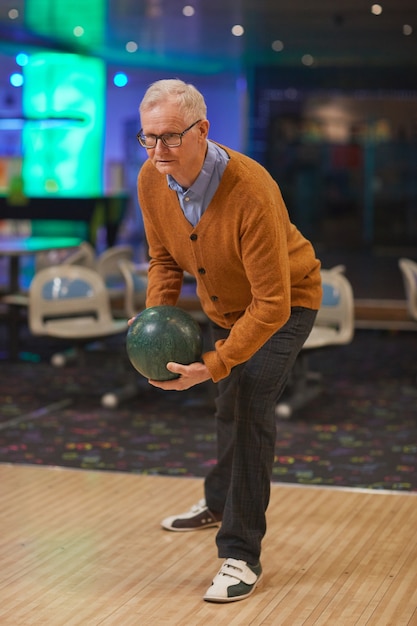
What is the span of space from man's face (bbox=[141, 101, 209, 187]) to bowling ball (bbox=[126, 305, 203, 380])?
17.0 inches

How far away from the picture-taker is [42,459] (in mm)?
5531

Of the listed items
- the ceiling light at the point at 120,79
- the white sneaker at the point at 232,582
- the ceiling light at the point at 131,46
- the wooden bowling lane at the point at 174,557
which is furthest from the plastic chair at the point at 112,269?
the white sneaker at the point at 232,582

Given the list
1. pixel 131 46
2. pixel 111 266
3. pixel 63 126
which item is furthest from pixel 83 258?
pixel 131 46

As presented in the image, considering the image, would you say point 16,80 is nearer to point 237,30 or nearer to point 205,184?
point 237,30

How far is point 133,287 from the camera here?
7.68 metres

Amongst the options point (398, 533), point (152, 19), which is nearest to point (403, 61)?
point (152, 19)

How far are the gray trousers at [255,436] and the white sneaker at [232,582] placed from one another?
0.09 ft

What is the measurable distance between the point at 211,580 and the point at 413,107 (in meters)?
9.31

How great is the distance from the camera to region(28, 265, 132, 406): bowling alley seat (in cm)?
705

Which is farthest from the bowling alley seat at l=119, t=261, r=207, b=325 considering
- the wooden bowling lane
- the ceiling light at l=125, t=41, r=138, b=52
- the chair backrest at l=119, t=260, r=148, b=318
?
the ceiling light at l=125, t=41, r=138, b=52

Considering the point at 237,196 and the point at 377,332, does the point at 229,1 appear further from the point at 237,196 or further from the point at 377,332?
the point at 237,196

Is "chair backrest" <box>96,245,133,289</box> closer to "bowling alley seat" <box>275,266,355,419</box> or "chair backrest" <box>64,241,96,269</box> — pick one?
"chair backrest" <box>64,241,96,269</box>

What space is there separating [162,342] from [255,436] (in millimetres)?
475

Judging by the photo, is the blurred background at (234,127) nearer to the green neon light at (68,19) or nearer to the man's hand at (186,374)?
the green neon light at (68,19)
